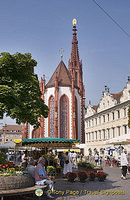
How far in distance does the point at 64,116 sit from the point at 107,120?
17818 millimetres

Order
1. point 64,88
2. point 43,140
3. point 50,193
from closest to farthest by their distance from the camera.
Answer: point 50,193
point 43,140
point 64,88

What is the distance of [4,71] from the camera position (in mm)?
15297

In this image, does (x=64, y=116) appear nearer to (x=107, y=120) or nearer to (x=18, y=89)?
(x=107, y=120)

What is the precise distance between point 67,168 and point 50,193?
24.6 ft

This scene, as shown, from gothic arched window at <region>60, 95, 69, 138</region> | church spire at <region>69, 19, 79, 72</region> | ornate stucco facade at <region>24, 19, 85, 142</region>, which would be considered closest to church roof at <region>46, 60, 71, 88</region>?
ornate stucco facade at <region>24, 19, 85, 142</region>

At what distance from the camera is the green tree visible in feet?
46.6

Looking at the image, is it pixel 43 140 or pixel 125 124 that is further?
pixel 125 124

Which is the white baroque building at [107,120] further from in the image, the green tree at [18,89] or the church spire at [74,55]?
the church spire at [74,55]

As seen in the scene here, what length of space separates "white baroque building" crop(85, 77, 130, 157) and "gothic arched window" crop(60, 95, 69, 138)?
638 cm

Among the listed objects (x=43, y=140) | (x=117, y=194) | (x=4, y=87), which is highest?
(x=4, y=87)

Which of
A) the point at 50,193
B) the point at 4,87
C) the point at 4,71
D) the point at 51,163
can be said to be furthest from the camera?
the point at 51,163

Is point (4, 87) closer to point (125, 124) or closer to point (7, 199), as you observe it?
point (7, 199)

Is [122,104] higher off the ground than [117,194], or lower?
higher

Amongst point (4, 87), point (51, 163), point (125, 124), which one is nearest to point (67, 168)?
point (51, 163)
